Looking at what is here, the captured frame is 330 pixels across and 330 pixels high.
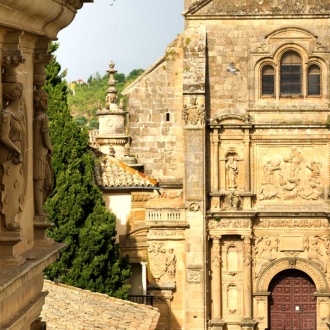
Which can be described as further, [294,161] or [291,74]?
[294,161]

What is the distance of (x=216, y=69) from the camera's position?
41.1 m

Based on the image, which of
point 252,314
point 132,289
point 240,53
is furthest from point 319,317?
point 240,53

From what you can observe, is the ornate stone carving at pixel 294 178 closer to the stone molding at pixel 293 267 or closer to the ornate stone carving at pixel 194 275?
the stone molding at pixel 293 267

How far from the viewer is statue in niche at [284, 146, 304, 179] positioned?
4109 centimetres

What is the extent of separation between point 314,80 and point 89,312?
19746 mm

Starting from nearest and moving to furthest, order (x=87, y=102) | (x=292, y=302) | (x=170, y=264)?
1. (x=170, y=264)
2. (x=292, y=302)
3. (x=87, y=102)

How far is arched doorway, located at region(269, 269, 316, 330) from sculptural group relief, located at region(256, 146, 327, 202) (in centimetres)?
243

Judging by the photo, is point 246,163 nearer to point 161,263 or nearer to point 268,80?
point 268,80

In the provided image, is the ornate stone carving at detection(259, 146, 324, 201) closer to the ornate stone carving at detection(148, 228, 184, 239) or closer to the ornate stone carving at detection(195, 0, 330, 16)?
the ornate stone carving at detection(148, 228, 184, 239)

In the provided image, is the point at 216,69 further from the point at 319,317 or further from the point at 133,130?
the point at 319,317

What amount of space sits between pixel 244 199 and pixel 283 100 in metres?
3.29

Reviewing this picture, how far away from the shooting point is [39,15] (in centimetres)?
1097

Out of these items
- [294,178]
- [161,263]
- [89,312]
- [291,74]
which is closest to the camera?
[89,312]

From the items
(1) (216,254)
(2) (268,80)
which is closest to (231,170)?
(1) (216,254)
